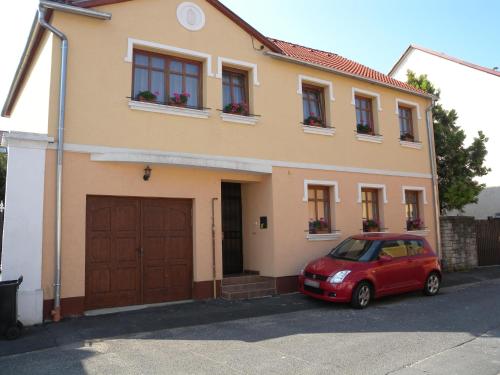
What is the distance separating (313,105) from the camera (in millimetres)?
13625

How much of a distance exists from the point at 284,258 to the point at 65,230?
18.3ft

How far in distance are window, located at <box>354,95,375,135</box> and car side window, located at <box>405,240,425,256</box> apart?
428 cm

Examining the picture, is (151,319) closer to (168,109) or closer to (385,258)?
(168,109)

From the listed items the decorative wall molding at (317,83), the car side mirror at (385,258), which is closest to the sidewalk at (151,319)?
the car side mirror at (385,258)

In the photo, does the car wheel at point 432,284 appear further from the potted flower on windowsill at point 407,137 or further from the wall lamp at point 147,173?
the wall lamp at point 147,173

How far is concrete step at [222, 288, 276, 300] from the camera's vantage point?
10.8 m

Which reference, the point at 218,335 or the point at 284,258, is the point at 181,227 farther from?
the point at 218,335

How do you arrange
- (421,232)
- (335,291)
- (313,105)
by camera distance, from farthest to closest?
(421,232) → (313,105) → (335,291)

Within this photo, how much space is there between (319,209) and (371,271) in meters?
3.33

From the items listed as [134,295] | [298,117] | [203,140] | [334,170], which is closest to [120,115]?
[203,140]

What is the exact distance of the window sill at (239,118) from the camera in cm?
1123

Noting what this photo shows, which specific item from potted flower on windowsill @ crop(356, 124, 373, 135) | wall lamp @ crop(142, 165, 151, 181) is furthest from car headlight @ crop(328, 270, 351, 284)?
potted flower on windowsill @ crop(356, 124, 373, 135)

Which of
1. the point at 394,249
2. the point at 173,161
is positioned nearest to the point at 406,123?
the point at 394,249

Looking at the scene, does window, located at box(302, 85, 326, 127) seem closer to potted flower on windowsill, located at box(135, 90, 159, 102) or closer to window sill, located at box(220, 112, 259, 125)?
window sill, located at box(220, 112, 259, 125)
